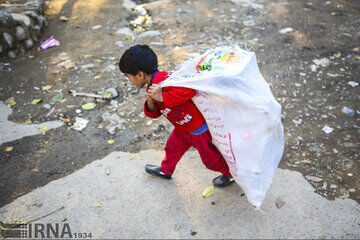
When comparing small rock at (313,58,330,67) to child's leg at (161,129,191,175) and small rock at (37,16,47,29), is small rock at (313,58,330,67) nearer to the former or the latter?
child's leg at (161,129,191,175)

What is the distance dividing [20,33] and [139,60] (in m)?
2.98

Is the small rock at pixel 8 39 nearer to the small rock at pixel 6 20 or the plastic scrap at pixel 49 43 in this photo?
the small rock at pixel 6 20

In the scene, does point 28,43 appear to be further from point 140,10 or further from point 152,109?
point 152,109

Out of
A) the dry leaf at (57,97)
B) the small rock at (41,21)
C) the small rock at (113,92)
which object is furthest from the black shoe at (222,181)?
the small rock at (41,21)

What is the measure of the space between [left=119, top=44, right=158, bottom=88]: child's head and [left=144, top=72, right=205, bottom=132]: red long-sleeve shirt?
0.06 m

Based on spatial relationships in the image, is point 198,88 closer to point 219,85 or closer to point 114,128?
point 219,85

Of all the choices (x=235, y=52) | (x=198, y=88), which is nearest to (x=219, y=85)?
(x=198, y=88)

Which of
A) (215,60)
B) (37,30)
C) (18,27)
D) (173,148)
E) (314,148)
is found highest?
(215,60)

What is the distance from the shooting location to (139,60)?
155 centimetres

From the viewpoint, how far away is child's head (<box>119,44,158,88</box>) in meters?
1.55

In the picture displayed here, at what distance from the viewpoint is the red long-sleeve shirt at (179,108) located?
1495 mm

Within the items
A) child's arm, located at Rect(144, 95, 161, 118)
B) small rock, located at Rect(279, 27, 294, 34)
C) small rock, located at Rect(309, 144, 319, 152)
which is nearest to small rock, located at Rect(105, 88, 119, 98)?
child's arm, located at Rect(144, 95, 161, 118)

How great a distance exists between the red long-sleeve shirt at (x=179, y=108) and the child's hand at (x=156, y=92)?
0.09 feet

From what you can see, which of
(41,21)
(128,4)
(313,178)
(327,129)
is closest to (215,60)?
(313,178)
